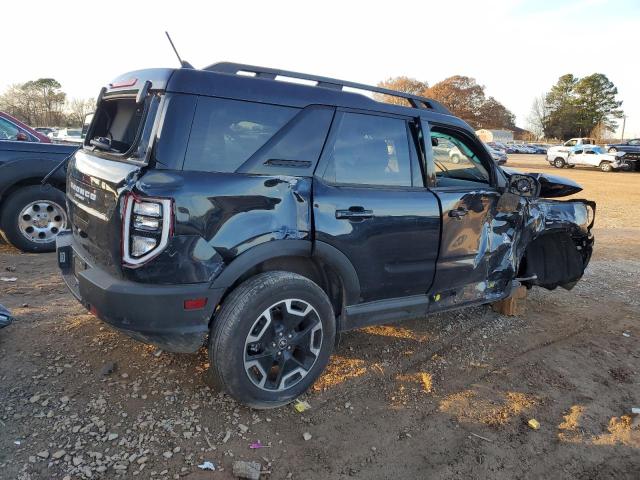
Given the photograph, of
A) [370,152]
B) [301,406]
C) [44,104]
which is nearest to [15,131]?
[370,152]

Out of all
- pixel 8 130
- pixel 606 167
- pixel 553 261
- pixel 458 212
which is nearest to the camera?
pixel 458 212

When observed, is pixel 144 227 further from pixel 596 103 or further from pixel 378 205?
pixel 596 103

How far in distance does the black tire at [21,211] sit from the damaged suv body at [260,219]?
281cm

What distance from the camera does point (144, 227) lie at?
2.49 m

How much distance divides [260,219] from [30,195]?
4449 millimetres

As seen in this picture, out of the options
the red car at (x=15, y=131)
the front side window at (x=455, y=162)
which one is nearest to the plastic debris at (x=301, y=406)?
the front side window at (x=455, y=162)

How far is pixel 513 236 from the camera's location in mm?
4148

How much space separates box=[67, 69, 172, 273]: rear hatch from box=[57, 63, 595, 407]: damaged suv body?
1 centimetres

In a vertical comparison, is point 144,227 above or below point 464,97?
below

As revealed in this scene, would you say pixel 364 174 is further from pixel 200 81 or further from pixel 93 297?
pixel 93 297

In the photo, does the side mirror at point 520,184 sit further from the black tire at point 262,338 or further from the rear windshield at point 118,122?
the rear windshield at point 118,122

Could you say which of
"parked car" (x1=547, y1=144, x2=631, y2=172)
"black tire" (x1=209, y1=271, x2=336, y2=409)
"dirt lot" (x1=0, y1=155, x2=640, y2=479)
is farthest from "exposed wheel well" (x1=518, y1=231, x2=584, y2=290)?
"parked car" (x1=547, y1=144, x2=631, y2=172)

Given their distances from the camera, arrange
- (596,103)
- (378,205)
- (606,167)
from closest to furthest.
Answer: (378,205) → (606,167) → (596,103)

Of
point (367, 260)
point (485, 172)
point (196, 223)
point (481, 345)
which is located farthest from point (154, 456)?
point (485, 172)
